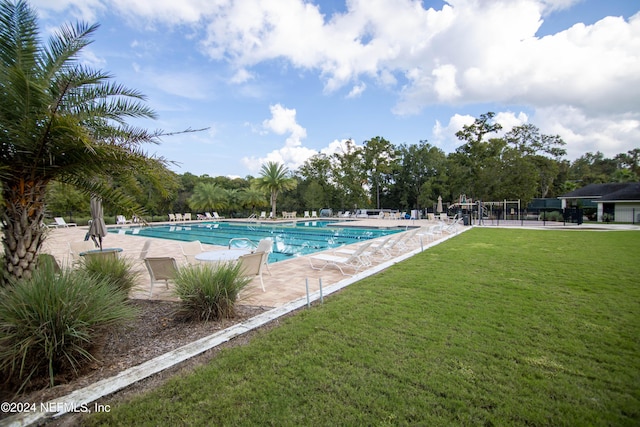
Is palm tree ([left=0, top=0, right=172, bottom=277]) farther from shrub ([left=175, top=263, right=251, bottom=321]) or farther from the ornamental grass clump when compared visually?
shrub ([left=175, top=263, right=251, bottom=321])

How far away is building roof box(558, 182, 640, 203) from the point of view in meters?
25.2

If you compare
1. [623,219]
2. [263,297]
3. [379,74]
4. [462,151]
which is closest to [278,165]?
[379,74]

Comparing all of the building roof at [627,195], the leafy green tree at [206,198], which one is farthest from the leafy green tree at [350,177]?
the building roof at [627,195]

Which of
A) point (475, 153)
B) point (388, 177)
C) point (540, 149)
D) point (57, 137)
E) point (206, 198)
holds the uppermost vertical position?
point (540, 149)

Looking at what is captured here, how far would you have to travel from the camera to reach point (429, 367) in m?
2.69

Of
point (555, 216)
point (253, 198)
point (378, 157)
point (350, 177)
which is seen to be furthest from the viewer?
point (378, 157)

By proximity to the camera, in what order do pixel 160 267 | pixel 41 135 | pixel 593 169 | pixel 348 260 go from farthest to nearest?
pixel 593 169
pixel 348 260
pixel 160 267
pixel 41 135

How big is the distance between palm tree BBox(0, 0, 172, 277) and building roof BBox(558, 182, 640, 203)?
35.3 metres

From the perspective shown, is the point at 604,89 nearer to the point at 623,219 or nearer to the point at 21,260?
the point at 623,219

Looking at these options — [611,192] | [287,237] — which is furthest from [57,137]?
[611,192]

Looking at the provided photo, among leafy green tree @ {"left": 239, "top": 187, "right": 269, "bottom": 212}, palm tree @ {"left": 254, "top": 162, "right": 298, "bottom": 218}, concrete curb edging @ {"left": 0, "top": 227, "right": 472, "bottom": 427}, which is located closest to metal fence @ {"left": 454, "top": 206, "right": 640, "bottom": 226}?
palm tree @ {"left": 254, "top": 162, "right": 298, "bottom": 218}

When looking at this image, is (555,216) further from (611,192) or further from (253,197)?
(253,197)

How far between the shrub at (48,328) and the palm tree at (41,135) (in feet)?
3.83

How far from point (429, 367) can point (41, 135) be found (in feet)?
15.9
